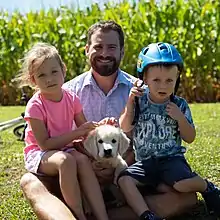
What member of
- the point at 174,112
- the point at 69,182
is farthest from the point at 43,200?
the point at 174,112

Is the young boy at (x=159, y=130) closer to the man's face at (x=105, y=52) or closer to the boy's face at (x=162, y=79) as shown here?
the boy's face at (x=162, y=79)

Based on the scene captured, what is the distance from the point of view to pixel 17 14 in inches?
531

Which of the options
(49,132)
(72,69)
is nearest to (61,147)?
(49,132)

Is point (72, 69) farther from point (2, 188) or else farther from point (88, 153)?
point (88, 153)

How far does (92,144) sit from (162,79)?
24.3 inches

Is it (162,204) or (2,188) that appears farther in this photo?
(2,188)

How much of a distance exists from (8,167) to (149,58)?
7.98 ft

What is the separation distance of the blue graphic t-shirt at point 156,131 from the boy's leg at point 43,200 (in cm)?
65

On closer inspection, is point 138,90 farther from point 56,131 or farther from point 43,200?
point 43,200

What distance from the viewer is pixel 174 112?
3.81 meters

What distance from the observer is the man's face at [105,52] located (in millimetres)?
4324

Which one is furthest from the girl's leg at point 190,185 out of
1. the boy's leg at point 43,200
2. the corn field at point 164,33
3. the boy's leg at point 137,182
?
the corn field at point 164,33

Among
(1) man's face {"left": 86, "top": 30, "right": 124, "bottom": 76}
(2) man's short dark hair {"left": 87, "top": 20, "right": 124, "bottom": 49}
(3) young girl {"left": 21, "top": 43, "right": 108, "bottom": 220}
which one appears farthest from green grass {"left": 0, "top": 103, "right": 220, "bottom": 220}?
(2) man's short dark hair {"left": 87, "top": 20, "right": 124, "bottom": 49}

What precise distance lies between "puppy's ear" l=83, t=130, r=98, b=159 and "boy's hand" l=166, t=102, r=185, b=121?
0.50m
